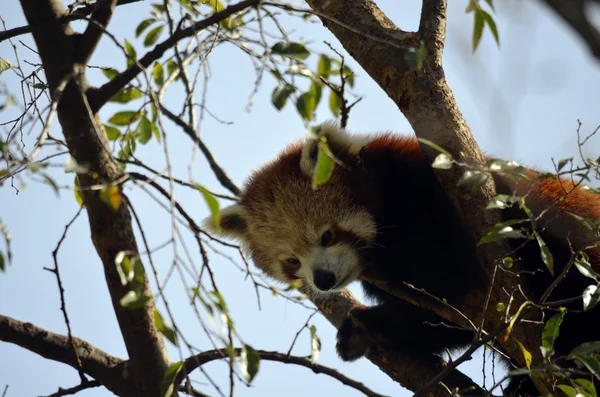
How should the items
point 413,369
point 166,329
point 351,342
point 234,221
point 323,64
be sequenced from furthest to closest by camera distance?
point 234,221 → point 351,342 → point 413,369 → point 323,64 → point 166,329

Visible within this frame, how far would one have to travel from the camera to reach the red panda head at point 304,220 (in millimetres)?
4184

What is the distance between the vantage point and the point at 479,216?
302 cm

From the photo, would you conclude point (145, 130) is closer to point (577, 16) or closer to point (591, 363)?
point (591, 363)

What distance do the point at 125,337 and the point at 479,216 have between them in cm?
163

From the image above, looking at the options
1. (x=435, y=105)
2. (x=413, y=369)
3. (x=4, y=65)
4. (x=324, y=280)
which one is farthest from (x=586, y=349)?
(x=4, y=65)

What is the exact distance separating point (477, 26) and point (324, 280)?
7.21ft

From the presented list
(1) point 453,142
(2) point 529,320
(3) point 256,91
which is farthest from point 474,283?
(3) point 256,91

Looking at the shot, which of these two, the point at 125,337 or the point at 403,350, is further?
the point at 403,350

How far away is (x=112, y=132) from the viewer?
123 inches

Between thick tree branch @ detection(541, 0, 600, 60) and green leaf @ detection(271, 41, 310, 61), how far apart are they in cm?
143

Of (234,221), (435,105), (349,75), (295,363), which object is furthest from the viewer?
(234,221)

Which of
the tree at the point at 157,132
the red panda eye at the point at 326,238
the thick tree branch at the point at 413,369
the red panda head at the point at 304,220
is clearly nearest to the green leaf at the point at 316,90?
the tree at the point at 157,132

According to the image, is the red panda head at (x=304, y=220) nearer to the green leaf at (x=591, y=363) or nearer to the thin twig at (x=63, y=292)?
the thin twig at (x=63, y=292)

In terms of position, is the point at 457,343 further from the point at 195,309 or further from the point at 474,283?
the point at 195,309
